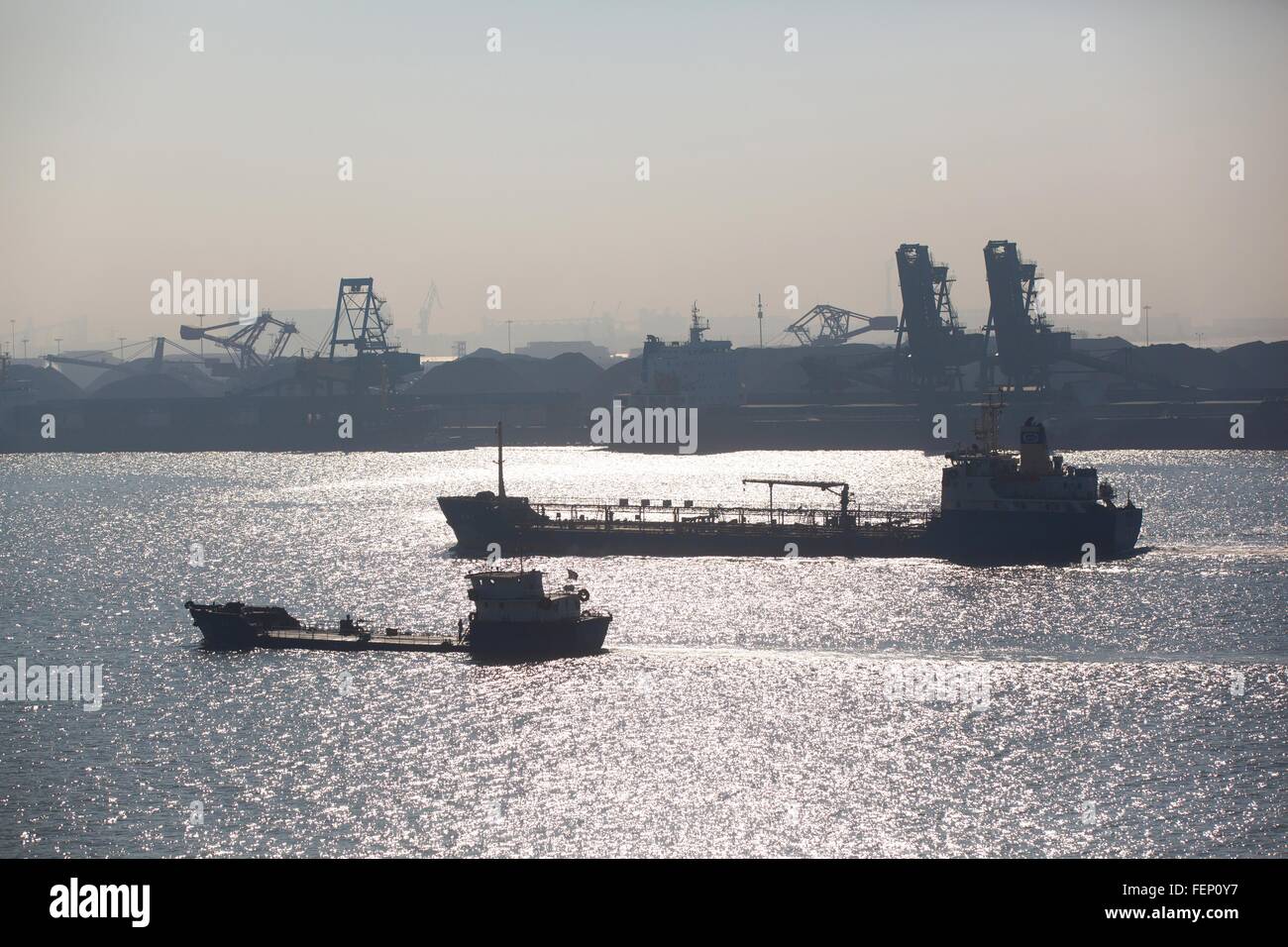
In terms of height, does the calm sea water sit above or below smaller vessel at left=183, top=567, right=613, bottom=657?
below

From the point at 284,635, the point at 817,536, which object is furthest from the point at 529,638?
the point at 817,536

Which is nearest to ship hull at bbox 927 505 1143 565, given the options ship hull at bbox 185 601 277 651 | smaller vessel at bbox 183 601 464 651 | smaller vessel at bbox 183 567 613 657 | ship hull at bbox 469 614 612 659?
smaller vessel at bbox 183 567 613 657

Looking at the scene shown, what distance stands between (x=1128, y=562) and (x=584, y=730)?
35.5m

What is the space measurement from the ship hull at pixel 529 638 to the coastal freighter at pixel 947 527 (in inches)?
773

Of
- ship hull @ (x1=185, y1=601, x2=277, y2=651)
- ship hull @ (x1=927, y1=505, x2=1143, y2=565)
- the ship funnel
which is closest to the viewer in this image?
ship hull @ (x1=185, y1=601, x2=277, y2=651)

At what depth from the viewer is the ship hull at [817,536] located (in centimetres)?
5997

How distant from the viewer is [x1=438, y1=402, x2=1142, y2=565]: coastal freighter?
2362 inches

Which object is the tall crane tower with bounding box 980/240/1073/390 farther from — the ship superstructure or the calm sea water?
the calm sea water

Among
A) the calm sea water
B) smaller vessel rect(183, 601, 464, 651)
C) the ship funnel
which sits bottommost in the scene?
the calm sea water

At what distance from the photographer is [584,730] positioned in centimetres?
3073

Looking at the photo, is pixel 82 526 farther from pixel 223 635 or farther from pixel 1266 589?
pixel 1266 589

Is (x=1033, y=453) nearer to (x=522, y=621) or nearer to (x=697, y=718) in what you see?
(x=522, y=621)
